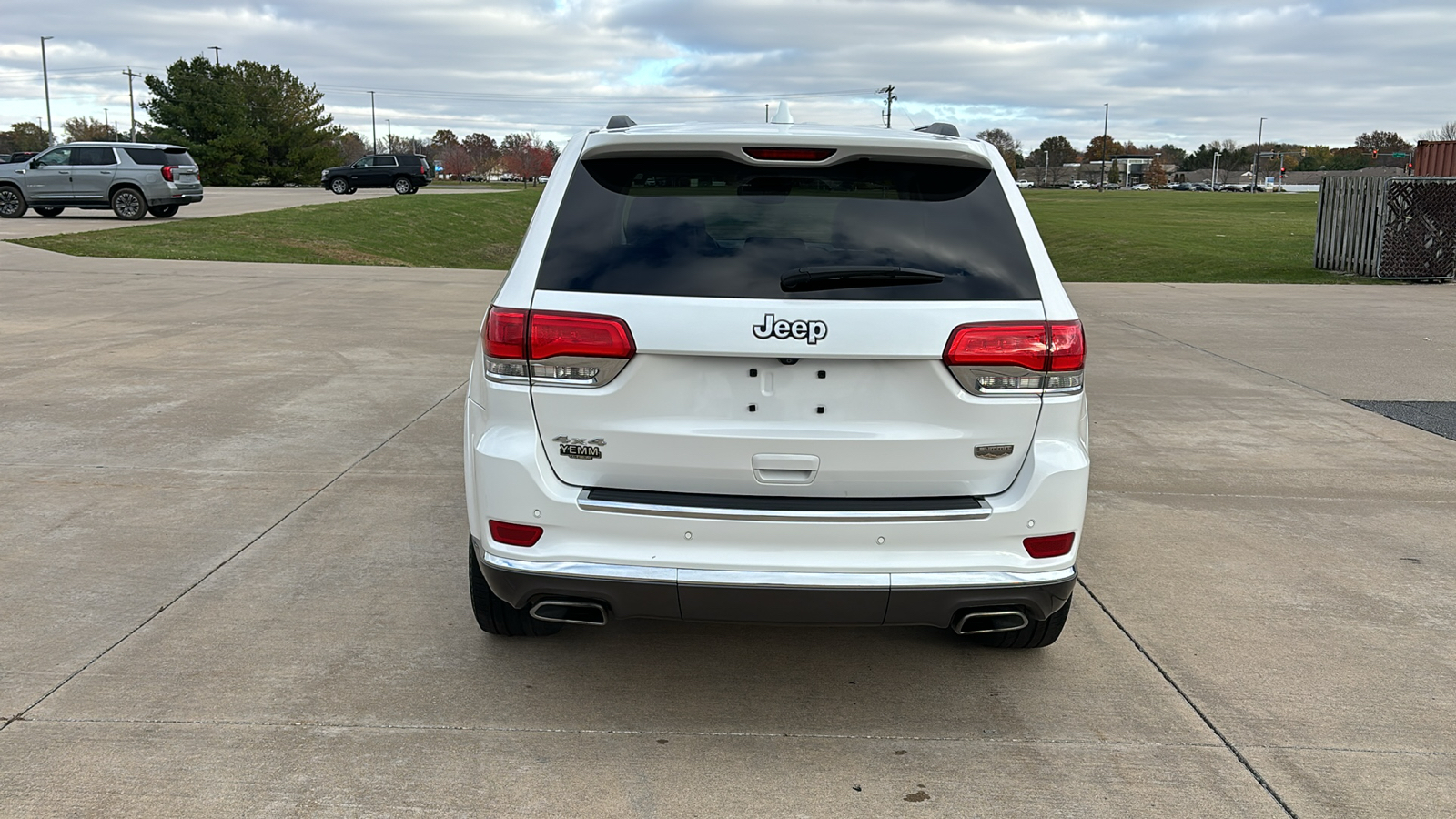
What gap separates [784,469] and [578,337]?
701 mm

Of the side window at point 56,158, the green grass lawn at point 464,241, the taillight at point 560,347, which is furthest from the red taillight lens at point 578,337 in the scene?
the side window at point 56,158

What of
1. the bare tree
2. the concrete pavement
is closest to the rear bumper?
the concrete pavement

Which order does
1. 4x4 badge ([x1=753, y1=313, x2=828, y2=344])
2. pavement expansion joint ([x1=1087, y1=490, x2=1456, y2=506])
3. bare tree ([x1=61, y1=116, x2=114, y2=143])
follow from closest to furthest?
4x4 badge ([x1=753, y1=313, x2=828, y2=344])
pavement expansion joint ([x1=1087, y1=490, x2=1456, y2=506])
bare tree ([x1=61, y1=116, x2=114, y2=143])

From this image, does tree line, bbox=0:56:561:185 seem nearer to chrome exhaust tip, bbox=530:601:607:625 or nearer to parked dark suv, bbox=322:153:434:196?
parked dark suv, bbox=322:153:434:196

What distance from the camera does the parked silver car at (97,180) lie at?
2745 centimetres

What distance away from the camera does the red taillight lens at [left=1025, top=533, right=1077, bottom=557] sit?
3.37 meters

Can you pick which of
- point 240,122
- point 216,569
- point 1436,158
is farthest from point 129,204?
point 240,122

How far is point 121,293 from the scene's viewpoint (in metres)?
14.3

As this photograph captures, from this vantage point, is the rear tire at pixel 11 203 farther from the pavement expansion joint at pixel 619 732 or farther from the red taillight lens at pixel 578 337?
the red taillight lens at pixel 578 337

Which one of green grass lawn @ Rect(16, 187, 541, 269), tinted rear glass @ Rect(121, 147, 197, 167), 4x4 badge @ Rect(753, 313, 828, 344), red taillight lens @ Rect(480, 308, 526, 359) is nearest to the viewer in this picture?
4x4 badge @ Rect(753, 313, 828, 344)

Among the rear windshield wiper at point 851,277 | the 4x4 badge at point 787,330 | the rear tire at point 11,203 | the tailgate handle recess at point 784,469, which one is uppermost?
the rear tire at point 11,203

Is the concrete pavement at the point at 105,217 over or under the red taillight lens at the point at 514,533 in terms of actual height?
over

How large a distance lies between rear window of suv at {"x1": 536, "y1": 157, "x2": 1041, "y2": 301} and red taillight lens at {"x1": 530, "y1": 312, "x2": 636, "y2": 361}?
109 mm

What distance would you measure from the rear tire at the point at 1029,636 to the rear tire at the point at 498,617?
163 cm
